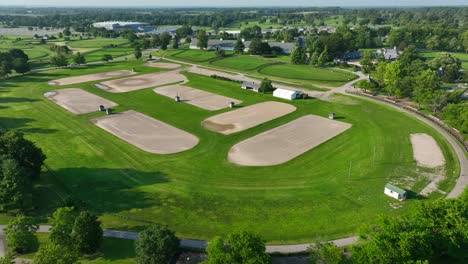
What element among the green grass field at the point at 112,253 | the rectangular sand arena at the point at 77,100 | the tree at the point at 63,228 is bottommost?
the green grass field at the point at 112,253

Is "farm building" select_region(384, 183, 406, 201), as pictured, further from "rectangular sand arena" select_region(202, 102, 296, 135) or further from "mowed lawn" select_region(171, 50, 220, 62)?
"mowed lawn" select_region(171, 50, 220, 62)

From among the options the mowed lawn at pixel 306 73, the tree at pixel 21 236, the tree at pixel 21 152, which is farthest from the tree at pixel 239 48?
the tree at pixel 21 236

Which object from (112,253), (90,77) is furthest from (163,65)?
(112,253)

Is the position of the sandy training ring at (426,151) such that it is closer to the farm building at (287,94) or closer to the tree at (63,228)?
the farm building at (287,94)

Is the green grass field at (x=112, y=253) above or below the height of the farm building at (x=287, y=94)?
below

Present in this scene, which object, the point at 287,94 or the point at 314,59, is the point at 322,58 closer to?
the point at 314,59

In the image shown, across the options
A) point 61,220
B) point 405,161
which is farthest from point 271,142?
point 61,220
